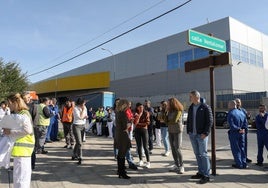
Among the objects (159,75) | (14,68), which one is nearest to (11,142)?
(14,68)

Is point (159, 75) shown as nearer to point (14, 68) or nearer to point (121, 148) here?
point (14, 68)

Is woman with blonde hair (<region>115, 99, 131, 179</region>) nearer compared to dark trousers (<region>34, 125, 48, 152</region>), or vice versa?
woman with blonde hair (<region>115, 99, 131, 179</region>)

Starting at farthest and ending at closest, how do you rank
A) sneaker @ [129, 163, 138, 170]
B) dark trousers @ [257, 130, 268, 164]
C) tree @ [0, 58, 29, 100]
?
tree @ [0, 58, 29, 100]
dark trousers @ [257, 130, 268, 164]
sneaker @ [129, 163, 138, 170]

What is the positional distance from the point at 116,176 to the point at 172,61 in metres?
36.0

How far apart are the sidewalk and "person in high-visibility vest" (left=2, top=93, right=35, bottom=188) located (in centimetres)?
186

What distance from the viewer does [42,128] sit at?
→ 10.2 m

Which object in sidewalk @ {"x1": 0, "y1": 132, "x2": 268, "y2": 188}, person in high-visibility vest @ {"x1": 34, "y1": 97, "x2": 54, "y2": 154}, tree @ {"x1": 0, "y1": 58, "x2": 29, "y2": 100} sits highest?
tree @ {"x1": 0, "y1": 58, "x2": 29, "y2": 100}

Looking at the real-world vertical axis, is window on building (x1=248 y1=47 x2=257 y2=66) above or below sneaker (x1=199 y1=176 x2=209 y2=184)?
above

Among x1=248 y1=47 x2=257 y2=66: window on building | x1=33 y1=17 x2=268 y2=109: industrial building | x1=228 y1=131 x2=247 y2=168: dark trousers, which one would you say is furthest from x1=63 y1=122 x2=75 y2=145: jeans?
x1=248 y1=47 x2=257 y2=66: window on building

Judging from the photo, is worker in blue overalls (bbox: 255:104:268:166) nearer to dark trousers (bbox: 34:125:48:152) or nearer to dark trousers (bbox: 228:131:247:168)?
dark trousers (bbox: 228:131:247:168)

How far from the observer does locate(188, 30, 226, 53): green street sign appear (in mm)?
7879

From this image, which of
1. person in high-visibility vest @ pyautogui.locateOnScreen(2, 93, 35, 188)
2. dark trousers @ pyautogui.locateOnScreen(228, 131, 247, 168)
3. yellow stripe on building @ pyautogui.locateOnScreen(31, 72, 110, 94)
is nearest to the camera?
person in high-visibility vest @ pyautogui.locateOnScreen(2, 93, 35, 188)

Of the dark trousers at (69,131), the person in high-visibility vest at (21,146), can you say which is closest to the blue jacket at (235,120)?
the person in high-visibility vest at (21,146)

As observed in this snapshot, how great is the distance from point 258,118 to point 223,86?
28.1m
